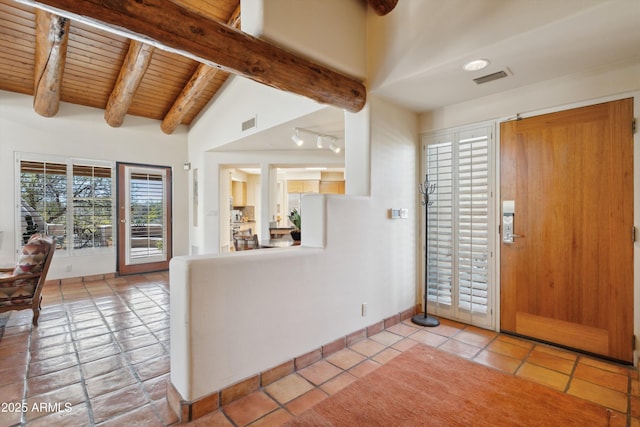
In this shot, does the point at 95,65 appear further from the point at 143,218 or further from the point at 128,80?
the point at 143,218

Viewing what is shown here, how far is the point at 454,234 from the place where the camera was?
11.1ft

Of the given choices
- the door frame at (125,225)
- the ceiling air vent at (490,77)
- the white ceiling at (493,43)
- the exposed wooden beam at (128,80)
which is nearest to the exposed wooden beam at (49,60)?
the exposed wooden beam at (128,80)

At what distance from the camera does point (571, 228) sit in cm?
267

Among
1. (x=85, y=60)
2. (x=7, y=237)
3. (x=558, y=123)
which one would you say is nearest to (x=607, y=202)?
(x=558, y=123)

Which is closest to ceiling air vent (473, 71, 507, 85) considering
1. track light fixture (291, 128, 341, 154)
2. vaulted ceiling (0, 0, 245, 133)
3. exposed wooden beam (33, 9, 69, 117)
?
track light fixture (291, 128, 341, 154)

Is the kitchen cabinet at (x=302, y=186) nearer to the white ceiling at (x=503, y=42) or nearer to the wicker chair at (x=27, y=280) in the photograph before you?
the white ceiling at (x=503, y=42)

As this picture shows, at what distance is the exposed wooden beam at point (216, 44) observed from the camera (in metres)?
1.67

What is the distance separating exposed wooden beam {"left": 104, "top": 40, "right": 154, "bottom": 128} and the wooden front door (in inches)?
177

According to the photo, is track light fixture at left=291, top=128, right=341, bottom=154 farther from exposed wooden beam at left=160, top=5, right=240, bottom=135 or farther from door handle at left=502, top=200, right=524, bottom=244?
door handle at left=502, top=200, right=524, bottom=244

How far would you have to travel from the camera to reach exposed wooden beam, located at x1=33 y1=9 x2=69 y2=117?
131 inches

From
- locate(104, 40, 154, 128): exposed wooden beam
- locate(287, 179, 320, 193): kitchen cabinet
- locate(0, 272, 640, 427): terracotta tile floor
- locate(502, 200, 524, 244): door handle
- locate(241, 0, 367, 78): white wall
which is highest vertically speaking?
locate(104, 40, 154, 128): exposed wooden beam

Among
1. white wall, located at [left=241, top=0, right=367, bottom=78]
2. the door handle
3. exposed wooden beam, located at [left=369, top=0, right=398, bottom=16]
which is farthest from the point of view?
the door handle

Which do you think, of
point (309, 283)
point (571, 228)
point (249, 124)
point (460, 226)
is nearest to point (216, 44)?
point (309, 283)

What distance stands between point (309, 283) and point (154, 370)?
1.43 m
